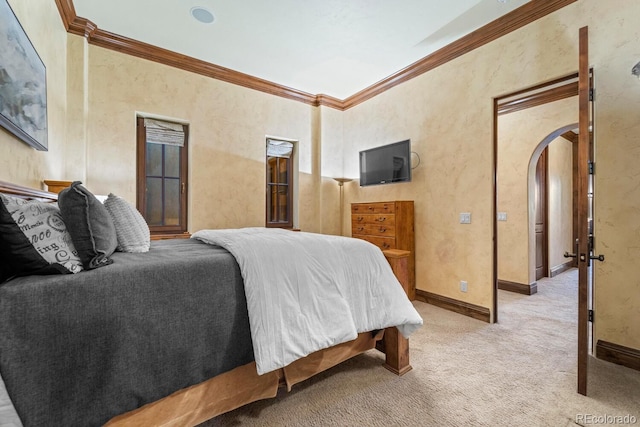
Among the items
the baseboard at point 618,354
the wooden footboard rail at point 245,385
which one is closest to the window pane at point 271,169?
the wooden footboard rail at point 245,385

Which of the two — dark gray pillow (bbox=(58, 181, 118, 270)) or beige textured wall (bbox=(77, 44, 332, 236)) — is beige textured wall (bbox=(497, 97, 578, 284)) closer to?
beige textured wall (bbox=(77, 44, 332, 236))

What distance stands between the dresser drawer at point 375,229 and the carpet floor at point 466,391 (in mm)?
1266

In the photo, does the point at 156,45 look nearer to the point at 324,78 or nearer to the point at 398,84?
the point at 324,78

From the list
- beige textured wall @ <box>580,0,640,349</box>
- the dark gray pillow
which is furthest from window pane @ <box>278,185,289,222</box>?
beige textured wall @ <box>580,0,640,349</box>

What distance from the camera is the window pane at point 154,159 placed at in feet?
11.0

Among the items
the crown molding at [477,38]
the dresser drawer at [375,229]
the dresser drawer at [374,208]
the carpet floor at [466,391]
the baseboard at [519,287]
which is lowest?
the carpet floor at [466,391]

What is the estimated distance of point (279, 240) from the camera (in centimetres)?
156

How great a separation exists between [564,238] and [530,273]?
197 cm

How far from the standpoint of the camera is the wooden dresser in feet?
10.9

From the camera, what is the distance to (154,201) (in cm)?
340

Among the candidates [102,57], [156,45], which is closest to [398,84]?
[156,45]

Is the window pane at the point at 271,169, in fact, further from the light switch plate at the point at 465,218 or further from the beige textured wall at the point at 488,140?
the light switch plate at the point at 465,218

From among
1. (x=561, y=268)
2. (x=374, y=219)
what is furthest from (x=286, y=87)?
(x=561, y=268)

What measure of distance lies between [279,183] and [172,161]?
1530 millimetres
